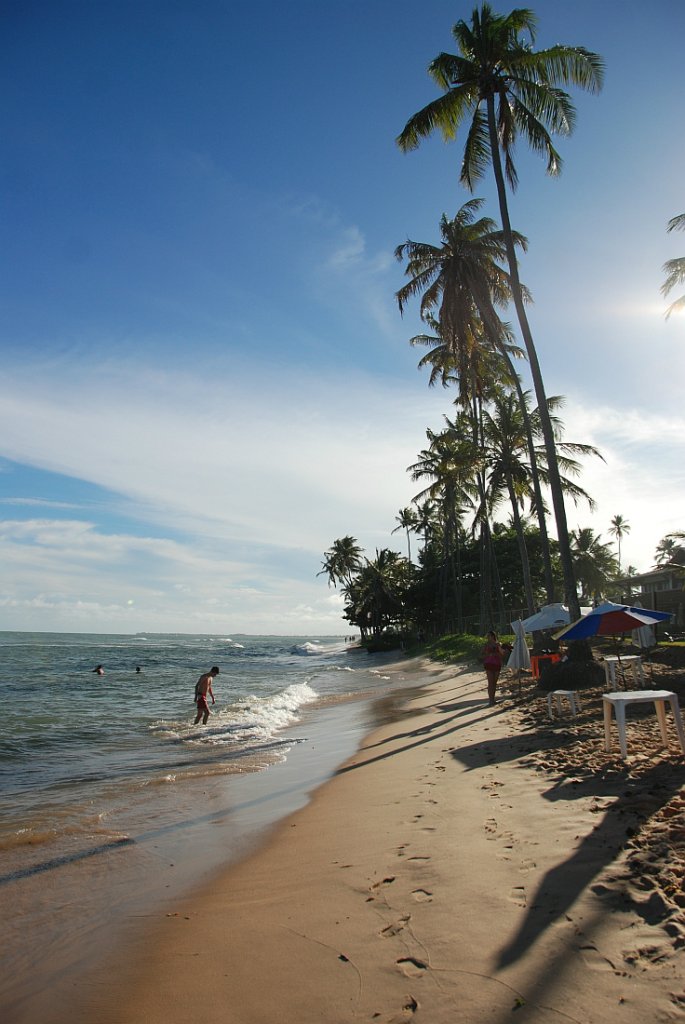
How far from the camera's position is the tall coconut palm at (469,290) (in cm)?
2323

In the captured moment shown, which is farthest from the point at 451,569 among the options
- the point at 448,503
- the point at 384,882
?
the point at 384,882

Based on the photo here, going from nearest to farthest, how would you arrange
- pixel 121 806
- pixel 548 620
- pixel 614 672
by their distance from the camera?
pixel 121 806
pixel 614 672
pixel 548 620

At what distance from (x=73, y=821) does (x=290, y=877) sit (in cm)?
366

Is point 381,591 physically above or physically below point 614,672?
above

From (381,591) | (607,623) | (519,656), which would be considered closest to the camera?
(607,623)

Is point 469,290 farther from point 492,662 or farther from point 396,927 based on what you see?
point 396,927

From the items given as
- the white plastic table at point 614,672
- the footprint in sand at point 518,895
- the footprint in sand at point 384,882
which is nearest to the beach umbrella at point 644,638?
the white plastic table at point 614,672

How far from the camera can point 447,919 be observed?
346 centimetres

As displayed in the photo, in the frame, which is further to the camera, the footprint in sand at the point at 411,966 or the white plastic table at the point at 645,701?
the white plastic table at the point at 645,701

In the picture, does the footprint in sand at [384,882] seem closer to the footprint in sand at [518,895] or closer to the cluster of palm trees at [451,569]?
the footprint in sand at [518,895]

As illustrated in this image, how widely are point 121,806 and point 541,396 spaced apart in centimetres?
1330

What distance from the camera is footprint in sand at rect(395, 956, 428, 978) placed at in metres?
2.98

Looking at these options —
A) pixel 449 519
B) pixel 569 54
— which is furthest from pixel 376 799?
pixel 449 519

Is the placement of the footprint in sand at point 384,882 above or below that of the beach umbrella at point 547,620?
below
